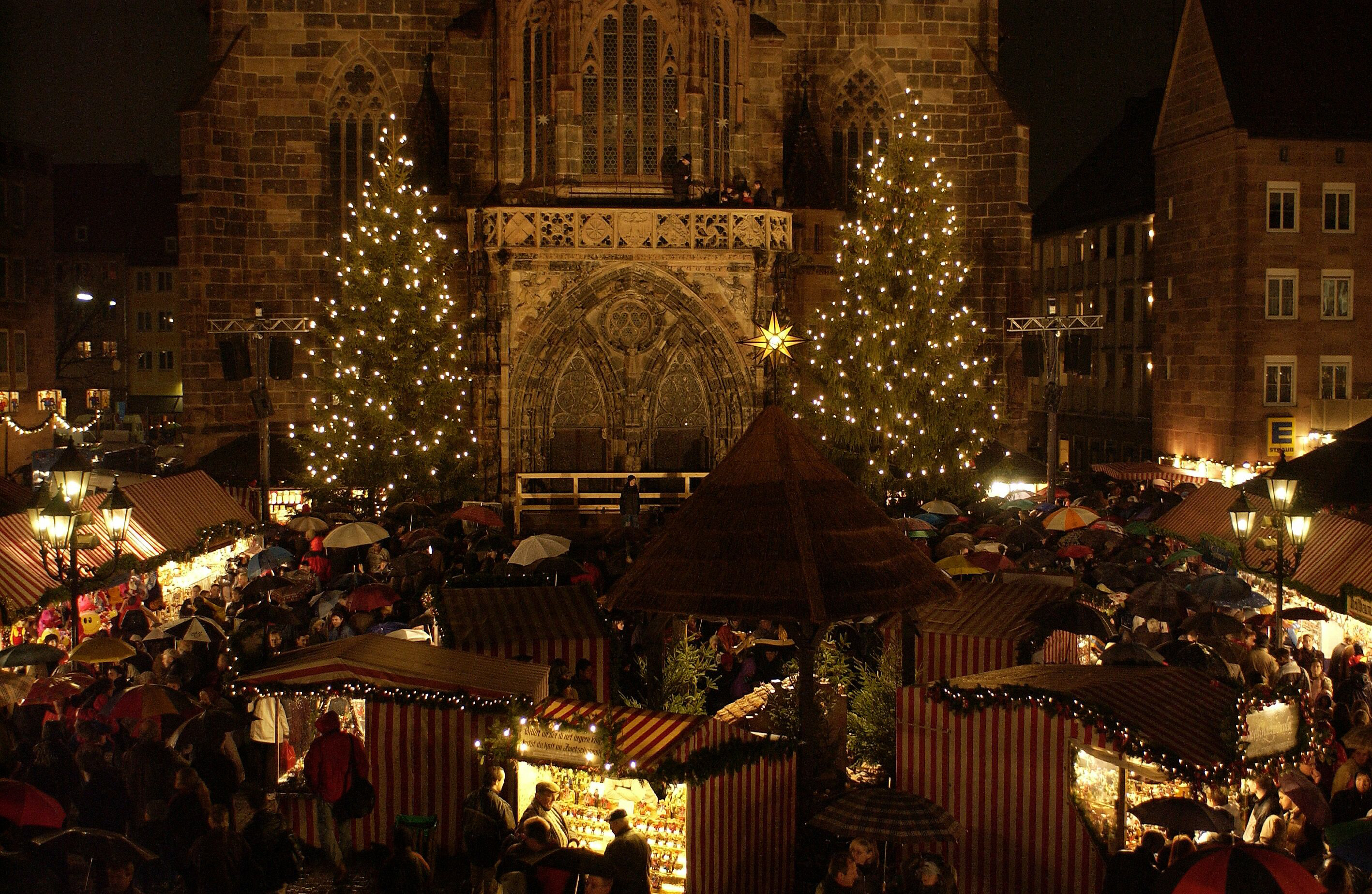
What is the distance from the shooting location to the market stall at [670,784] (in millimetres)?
9625

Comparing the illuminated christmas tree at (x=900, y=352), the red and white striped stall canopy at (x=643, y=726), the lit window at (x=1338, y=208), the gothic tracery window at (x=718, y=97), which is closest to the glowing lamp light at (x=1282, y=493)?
the red and white striped stall canopy at (x=643, y=726)

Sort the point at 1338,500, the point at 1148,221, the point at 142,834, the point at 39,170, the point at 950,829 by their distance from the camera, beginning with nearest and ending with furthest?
the point at 950,829 < the point at 142,834 < the point at 1338,500 < the point at 1148,221 < the point at 39,170

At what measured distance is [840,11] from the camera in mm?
32969

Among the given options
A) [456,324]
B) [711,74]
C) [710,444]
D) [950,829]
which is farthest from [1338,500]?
[456,324]

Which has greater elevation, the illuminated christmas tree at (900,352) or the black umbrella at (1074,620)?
the illuminated christmas tree at (900,352)

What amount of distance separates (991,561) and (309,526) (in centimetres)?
1092

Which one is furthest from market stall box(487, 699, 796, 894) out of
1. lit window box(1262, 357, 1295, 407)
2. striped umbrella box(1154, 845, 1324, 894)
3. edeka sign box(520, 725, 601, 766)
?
lit window box(1262, 357, 1295, 407)

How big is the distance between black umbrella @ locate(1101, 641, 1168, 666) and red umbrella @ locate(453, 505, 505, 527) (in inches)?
533

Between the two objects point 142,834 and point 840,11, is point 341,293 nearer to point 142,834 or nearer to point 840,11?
point 840,11

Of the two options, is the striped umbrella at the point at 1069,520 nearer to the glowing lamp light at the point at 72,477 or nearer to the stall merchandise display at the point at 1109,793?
the stall merchandise display at the point at 1109,793

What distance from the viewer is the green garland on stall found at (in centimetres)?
1457

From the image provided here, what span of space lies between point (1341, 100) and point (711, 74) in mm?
16741

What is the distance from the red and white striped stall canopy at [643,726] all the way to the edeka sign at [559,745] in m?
0.11

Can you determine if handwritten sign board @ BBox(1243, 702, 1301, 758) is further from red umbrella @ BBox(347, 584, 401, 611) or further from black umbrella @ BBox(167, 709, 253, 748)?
red umbrella @ BBox(347, 584, 401, 611)
